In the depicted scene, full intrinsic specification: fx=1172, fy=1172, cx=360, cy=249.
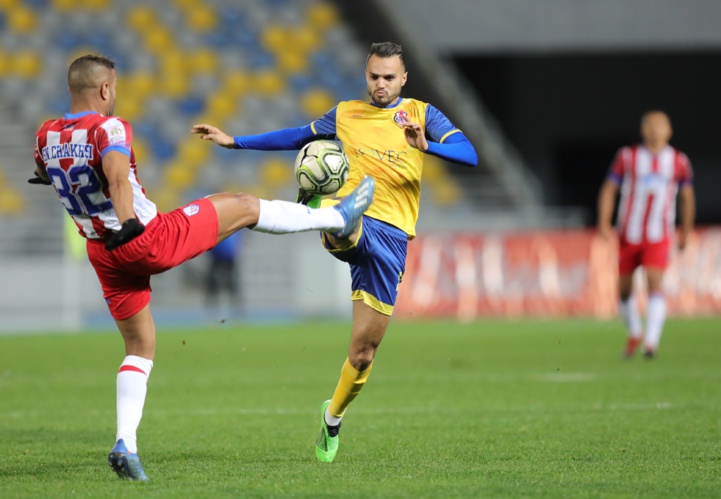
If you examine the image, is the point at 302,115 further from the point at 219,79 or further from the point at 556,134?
the point at 556,134

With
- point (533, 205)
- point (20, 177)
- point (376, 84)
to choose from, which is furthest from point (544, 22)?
point (376, 84)

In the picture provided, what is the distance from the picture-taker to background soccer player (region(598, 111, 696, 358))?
12742 mm

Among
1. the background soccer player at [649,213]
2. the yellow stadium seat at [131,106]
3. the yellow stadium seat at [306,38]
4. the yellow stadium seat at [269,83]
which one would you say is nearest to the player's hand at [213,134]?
the background soccer player at [649,213]

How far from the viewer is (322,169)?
20.3 ft

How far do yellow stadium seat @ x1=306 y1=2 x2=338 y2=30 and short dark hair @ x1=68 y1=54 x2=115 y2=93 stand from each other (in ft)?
71.3

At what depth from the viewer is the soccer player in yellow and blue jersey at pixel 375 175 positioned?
641 cm

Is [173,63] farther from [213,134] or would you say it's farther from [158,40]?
[213,134]

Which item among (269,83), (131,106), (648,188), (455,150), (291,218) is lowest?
(291,218)

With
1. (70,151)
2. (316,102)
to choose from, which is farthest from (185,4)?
(70,151)

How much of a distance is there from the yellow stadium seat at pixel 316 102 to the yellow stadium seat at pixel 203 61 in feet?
6.83

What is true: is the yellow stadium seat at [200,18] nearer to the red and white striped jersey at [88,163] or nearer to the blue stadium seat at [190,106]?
the blue stadium seat at [190,106]

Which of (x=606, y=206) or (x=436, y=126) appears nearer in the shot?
(x=436, y=126)

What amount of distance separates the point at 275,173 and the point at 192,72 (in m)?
3.15

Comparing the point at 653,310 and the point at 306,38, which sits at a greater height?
the point at 306,38
